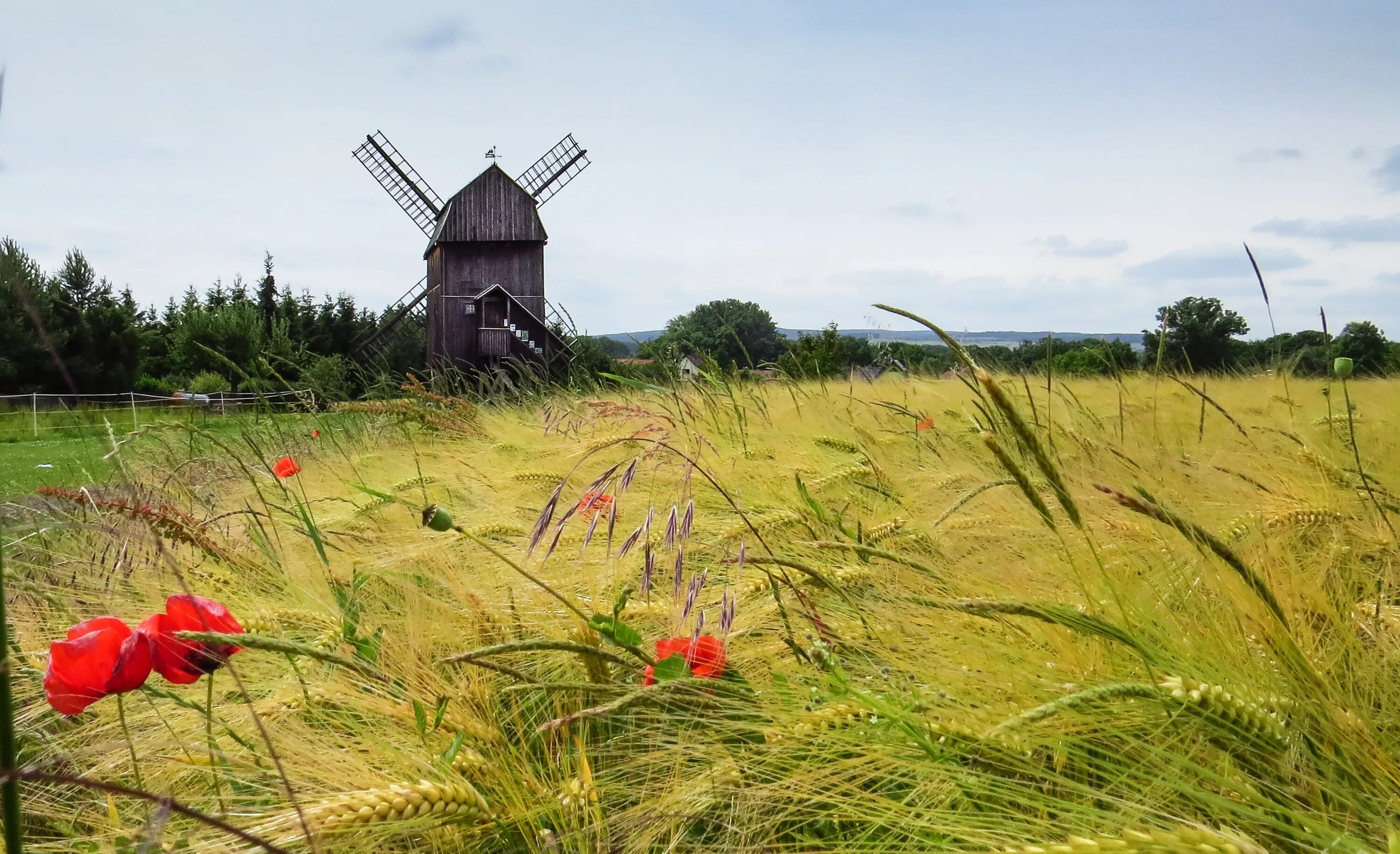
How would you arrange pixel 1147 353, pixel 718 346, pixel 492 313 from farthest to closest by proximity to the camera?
pixel 492 313, pixel 718 346, pixel 1147 353

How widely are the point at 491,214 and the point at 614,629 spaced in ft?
65.3

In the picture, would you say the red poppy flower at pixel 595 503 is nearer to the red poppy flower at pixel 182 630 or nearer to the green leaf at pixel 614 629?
the green leaf at pixel 614 629

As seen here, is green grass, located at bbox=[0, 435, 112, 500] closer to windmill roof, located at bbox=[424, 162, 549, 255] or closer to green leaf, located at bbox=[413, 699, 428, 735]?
green leaf, located at bbox=[413, 699, 428, 735]

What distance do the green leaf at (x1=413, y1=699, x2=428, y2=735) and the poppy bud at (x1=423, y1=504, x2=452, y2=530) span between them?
0.75 ft

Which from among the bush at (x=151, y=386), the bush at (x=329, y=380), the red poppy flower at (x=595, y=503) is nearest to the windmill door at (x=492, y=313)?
the bush at (x=151, y=386)

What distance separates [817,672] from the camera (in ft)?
3.51

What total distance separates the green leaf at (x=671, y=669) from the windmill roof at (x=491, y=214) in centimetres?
1974

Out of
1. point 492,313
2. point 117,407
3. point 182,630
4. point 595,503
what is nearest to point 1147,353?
point 595,503

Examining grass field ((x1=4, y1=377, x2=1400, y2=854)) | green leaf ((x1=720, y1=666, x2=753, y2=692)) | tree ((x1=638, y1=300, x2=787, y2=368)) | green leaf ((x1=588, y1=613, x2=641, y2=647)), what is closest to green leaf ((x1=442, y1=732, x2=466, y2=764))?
Result: grass field ((x1=4, y1=377, x2=1400, y2=854))

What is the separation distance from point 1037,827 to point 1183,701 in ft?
0.55

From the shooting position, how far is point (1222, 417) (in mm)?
2377

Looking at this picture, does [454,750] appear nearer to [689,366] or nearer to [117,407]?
[689,366]

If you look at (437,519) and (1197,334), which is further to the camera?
(1197,334)

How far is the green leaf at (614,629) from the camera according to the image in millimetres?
1120
